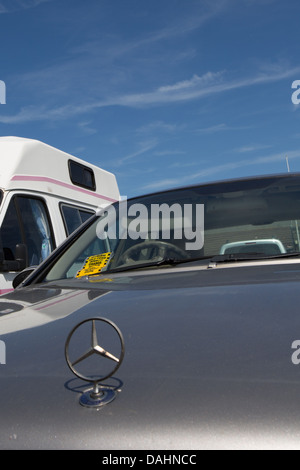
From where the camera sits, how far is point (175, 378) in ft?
3.35

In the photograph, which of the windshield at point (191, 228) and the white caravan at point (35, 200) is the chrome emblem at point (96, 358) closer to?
the windshield at point (191, 228)

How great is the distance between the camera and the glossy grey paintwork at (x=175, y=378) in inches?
34.3

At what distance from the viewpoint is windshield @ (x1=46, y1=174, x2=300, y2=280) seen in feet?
8.02

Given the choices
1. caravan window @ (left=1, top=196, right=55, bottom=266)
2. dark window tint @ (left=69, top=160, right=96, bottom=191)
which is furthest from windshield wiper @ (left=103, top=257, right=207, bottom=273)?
dark window tint @ (left=69, top=160, right=96, bottom=191)

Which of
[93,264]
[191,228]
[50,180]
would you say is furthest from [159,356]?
[50,180]

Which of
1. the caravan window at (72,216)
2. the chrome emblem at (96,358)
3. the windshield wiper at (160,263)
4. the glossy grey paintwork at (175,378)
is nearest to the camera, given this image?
the glossy grey paintwork at (175,378)

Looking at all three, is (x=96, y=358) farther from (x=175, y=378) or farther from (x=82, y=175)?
(x=82, y=175)

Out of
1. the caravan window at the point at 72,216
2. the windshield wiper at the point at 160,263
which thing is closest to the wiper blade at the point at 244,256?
the windshield wiper at the point at 160,263

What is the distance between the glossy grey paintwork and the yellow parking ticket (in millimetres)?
831

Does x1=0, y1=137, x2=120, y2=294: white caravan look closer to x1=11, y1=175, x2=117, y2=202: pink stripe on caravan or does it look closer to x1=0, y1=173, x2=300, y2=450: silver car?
x1=11, y1=175, x2=117, y2=202: pink stripe on caravan

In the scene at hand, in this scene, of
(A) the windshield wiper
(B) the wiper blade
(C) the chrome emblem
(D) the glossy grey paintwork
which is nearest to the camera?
(D) the glossy grey paintwork

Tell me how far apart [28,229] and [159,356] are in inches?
191

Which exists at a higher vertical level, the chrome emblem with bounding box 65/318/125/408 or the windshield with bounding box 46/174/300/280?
the windshield with bounding box 46/174/300/280

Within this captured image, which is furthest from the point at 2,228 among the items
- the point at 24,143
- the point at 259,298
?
the point at 259,298
